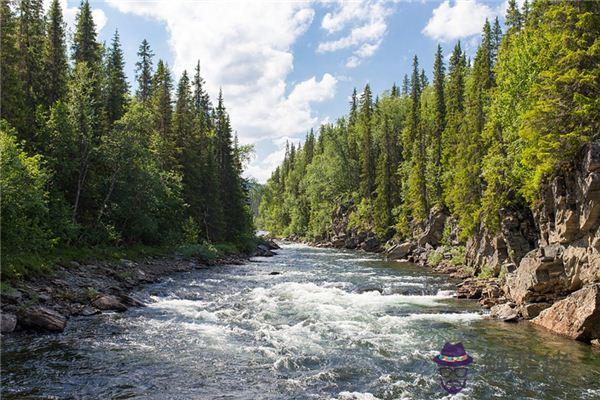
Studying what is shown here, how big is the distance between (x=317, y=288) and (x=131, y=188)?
18497 millimetres

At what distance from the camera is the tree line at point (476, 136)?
888 inches

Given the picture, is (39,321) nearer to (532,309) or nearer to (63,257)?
(63,257)

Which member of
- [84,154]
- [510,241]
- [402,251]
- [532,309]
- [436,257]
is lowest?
[532,309]

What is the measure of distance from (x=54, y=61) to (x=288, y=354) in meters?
35.6

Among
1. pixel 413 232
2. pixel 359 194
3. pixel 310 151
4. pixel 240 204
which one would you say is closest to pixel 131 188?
pixel 240 204

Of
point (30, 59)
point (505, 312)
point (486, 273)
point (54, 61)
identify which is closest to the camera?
point (505, 312)

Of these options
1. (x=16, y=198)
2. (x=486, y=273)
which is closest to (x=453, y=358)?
(x=16, y=198)

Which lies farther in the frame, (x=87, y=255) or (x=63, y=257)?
(x=87, y=255)

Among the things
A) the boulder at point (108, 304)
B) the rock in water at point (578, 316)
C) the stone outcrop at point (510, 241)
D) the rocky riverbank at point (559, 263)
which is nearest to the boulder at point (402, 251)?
the stone outcrop at point (510, 241)

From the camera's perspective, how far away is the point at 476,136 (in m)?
42.3

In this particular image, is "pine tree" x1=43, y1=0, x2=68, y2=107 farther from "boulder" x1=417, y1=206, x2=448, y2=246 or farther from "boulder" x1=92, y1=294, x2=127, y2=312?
"boulder" x1=417, y1=206, x2=448, y2=246

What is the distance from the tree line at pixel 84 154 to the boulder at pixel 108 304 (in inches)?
170

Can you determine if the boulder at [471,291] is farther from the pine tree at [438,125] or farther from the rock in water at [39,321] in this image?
the pine tree at [438,125]

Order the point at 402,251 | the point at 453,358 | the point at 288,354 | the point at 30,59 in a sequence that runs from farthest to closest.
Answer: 1. the point at 402,251
2. the point at 30,59
3. the point at 288,354
4. the point at 453,358
